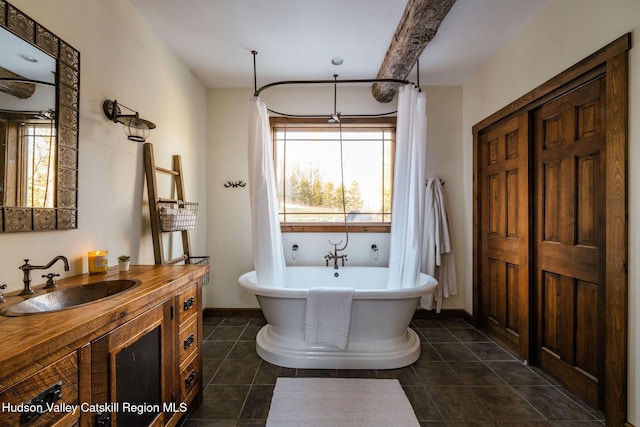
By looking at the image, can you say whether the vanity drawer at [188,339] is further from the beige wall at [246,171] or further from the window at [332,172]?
the window at [332,172]

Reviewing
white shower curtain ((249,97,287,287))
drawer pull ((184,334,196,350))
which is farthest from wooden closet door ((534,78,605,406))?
drawer pull ((184,334,196,350))

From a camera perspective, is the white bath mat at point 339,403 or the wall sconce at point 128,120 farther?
the wall sconce at point 128,120

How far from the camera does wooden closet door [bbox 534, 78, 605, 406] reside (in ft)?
5.57

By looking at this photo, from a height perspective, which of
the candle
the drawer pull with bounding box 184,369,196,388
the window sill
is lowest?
the drawer pull with bounding box 184,369,196,388

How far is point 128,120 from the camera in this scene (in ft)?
6.15

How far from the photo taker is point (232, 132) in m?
3.23

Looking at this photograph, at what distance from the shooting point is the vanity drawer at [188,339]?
60.6 inches

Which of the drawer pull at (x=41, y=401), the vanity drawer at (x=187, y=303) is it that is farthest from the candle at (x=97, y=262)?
the drawer pull at (x=41, y=401)

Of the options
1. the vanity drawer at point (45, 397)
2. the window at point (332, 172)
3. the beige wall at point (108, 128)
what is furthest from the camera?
the window at point (332, 172)

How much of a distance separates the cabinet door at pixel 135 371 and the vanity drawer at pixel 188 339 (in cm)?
12

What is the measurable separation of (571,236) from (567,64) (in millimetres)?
1078

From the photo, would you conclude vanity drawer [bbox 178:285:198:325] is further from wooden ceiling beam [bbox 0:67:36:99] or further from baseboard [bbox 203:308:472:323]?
baseboard [bbox 203:308:472:323]

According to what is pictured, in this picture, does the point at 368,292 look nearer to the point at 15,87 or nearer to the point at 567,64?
the point at 567,64

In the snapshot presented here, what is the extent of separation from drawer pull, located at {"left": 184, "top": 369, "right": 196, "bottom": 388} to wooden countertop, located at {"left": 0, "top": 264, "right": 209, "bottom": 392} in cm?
52
